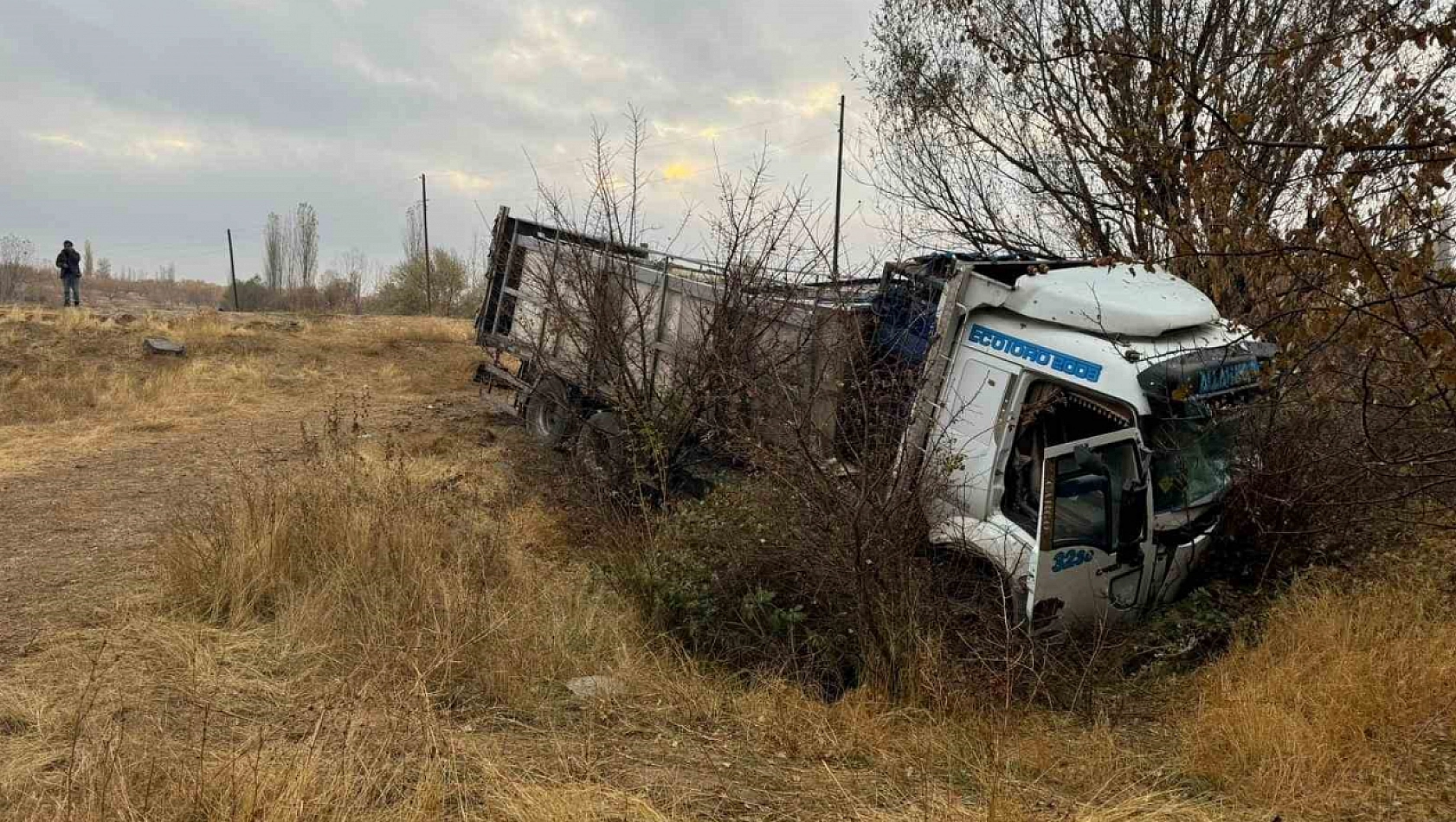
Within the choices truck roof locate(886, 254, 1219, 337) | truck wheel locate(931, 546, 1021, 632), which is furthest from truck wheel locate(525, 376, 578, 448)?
truck wheel locate(931, 546, 1021, 632)

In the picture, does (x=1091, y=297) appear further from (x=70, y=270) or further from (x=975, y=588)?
(x=70, y=270)

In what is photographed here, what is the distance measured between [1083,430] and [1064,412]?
16cm

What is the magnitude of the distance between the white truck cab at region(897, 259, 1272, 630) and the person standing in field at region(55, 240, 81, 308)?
21.8m

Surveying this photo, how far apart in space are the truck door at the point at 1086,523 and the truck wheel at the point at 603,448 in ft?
12.8

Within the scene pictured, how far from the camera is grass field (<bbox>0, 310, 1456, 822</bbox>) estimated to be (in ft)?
9.88

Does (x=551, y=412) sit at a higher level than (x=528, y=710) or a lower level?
higher

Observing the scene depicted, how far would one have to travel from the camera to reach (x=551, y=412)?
9938 millimetres

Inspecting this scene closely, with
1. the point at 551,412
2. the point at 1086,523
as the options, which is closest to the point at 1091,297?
the point at 1086,523

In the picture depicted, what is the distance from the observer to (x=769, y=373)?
661 centimetres

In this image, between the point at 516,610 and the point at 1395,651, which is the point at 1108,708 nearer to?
the point at 1395,651

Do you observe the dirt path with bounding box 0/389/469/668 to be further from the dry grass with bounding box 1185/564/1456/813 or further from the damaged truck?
the dry grass with bounding box 1185/564/1456/813

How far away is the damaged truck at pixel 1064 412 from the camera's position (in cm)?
457

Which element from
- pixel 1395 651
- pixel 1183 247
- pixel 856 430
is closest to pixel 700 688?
pixel 856 430

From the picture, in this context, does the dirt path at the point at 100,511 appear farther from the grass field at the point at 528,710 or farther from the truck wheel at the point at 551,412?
the truck wheel at the point at 551,412
